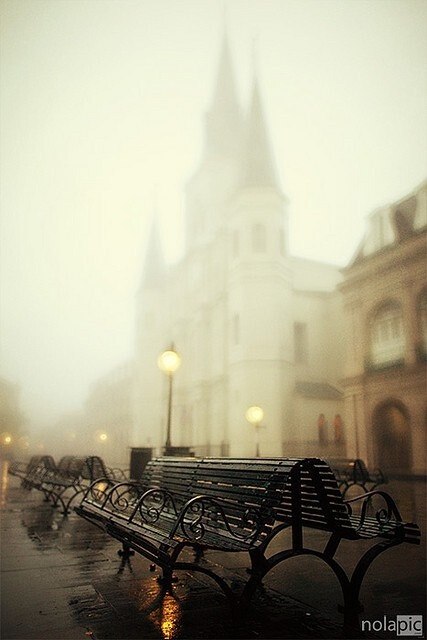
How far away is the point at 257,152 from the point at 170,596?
37.0 m

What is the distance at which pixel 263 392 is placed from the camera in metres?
31.8

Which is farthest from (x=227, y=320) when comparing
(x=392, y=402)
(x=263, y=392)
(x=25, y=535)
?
(x=25, y=535)

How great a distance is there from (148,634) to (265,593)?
1266 millimetres

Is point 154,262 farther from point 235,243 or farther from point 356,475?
point 356,475

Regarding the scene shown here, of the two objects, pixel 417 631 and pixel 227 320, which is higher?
pixel 227 320

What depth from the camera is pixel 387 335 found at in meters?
25.0

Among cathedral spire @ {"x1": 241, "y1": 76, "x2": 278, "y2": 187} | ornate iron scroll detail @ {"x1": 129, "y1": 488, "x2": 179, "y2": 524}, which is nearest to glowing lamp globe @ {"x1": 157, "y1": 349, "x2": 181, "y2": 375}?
ornate iron scroll detail @ {"x1": 129, "y1": 488, "x2": 179, "y2": 524}

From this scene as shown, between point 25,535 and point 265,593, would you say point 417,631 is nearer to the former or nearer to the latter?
point 265,593

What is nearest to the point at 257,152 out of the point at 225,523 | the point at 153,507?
the point at 153,507

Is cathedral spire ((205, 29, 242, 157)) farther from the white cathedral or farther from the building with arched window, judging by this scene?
the building with arched window

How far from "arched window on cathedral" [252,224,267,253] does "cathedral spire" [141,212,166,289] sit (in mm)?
20137

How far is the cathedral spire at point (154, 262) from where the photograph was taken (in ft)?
177

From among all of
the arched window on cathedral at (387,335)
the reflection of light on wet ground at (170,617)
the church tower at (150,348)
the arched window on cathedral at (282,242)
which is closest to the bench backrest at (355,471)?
the reflection of light on wet ground at (170,617)

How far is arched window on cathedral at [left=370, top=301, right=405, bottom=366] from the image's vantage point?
24156 mm
